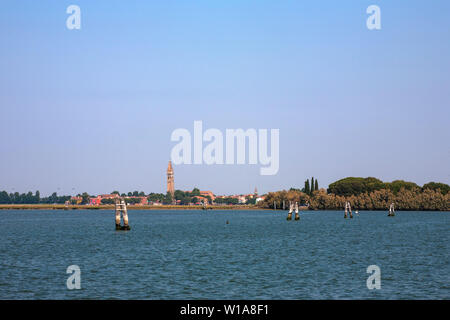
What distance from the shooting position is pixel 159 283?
35.2m

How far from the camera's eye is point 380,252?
57719mm
